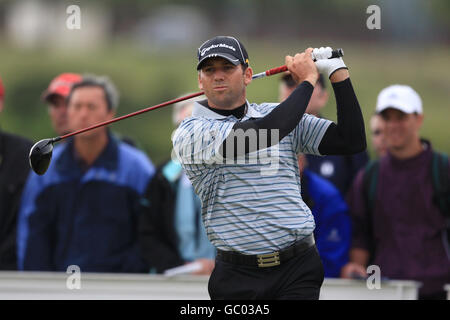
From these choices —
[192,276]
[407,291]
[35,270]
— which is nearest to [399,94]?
[407,291]

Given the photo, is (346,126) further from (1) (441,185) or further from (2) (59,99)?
(2) (59,99)

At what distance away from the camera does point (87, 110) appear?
256 inches

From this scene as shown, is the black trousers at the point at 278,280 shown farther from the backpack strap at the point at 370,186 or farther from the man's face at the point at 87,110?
the man's face at the point at 87,110

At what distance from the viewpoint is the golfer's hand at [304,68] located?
411 cm

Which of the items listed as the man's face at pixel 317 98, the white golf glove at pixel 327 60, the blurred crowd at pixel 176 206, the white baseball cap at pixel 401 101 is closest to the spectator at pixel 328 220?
the blurred crowd at pixel 176 206

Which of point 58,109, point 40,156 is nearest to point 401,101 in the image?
point 40,156

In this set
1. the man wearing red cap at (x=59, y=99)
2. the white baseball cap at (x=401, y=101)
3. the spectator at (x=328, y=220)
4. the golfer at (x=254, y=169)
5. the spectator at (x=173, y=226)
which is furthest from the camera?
the man wearing red cap at (x=59, y=99)

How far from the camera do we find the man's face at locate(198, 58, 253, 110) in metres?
4.14

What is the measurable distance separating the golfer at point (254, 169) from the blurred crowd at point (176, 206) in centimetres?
170

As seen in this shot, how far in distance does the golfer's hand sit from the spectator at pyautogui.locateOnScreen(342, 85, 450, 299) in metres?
2.15

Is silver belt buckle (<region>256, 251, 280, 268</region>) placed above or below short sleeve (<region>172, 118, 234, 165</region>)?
below

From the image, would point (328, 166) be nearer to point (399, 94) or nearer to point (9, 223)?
point (399, 94)

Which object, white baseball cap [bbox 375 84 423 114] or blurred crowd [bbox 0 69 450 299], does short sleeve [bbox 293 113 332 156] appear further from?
white baseball cap [bbox 375 84 423 114]

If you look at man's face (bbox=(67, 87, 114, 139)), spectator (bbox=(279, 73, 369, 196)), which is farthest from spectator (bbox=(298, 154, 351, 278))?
man's face (bbox=(67, 87, 114, 139))
